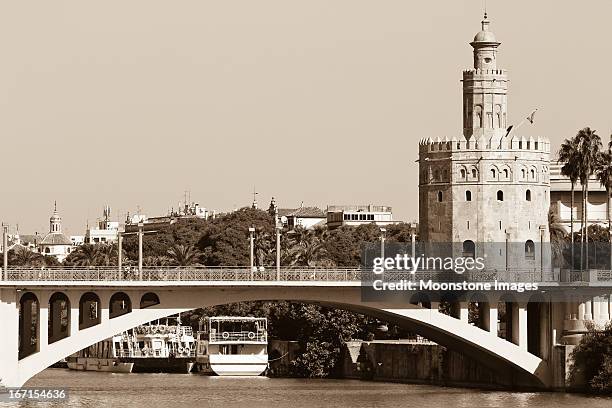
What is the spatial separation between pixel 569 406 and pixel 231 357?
1770 inches

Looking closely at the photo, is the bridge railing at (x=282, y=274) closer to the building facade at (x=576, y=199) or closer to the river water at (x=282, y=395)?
the river water at (x=282, y=395)

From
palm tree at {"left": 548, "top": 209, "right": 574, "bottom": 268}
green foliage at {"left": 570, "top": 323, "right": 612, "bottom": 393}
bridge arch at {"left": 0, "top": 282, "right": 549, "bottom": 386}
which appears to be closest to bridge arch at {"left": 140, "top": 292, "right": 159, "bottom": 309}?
bridge arch at {"left": 0, "top": 282, "right": 549, "bottom": 386}

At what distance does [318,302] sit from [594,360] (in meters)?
14.6

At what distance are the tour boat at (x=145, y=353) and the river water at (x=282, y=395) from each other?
67.3 feet

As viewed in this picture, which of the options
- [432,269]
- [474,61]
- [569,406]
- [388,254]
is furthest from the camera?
[388,254]

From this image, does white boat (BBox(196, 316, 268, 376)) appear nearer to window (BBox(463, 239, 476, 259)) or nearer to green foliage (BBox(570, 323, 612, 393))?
window (BBox(463, 239, 476, 259))

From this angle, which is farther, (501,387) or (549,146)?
(549,146)

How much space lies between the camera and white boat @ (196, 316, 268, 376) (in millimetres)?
145625

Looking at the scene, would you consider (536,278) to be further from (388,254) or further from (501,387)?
(388,254)

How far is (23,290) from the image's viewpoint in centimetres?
10838

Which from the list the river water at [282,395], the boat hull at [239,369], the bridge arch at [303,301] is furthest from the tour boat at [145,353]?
the bridge arch at [303,301]

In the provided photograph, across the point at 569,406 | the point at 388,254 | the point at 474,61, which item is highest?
the point at 474,61

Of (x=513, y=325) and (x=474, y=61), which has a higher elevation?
(x=474, y=61)

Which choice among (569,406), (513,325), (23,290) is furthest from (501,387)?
(23,290)
